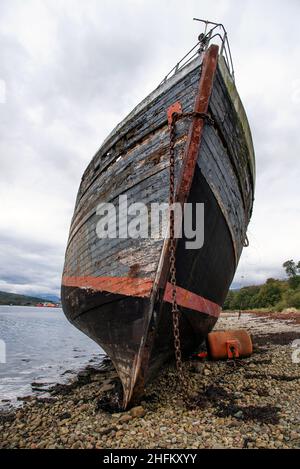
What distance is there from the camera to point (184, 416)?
11.5 ft

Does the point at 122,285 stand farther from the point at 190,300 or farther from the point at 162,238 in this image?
the point at 190,300

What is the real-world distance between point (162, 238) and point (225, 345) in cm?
316

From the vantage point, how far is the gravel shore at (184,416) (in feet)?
9.90

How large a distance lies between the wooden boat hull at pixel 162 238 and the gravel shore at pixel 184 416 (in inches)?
16.1

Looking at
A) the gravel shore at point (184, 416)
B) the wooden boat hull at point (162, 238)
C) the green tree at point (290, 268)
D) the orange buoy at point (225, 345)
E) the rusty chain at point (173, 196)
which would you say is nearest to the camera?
the gravel shore at point (184, 416)

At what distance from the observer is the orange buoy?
6.04m

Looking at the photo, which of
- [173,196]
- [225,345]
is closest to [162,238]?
[173,196]

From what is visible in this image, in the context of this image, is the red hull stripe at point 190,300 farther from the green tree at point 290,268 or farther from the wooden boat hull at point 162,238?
the green tree at point 290,268

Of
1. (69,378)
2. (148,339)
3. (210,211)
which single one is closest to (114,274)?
(148,339)

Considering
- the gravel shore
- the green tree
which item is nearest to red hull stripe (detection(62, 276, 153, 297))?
the gravel shore

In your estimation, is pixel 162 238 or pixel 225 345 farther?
pixel 225 345

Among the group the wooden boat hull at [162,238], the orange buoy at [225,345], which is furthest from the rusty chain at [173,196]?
the orange buoy at [225,345]

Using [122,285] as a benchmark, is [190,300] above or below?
below
